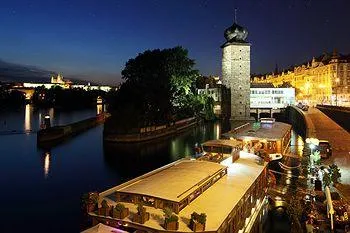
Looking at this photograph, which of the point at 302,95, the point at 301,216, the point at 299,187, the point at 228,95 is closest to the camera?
the point at 301,216

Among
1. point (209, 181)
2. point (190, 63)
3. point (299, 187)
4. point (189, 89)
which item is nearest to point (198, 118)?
point (189, 89)

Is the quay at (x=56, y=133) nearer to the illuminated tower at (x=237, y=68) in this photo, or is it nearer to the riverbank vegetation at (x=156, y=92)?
the riverbank vegetation at (x=156, y=92)

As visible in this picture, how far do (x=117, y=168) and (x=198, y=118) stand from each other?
150ft

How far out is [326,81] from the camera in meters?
93.0

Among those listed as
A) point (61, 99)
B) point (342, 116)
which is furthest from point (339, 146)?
point (61, 99)

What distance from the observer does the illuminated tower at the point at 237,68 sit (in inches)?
3187

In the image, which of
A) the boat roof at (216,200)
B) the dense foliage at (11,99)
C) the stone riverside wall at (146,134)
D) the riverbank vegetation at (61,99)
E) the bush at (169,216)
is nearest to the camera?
the bush at (169,216)

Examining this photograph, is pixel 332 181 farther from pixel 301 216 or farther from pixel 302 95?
pixel 302 95

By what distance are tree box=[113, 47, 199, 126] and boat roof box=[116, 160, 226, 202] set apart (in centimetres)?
3497

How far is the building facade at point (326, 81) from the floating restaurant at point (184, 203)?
207ft

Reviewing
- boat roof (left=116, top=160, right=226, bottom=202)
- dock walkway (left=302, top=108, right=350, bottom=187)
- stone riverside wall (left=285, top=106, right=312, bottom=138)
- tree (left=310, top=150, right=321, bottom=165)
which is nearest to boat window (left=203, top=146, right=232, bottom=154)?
boat roof (left=116, top=160, right=226, bottom=202)

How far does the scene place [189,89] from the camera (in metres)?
72.8

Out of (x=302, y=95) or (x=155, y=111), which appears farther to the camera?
(x=302, y=95)

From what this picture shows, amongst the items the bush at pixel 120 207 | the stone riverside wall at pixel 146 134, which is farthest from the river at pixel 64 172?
the bush at pixel 120 207
